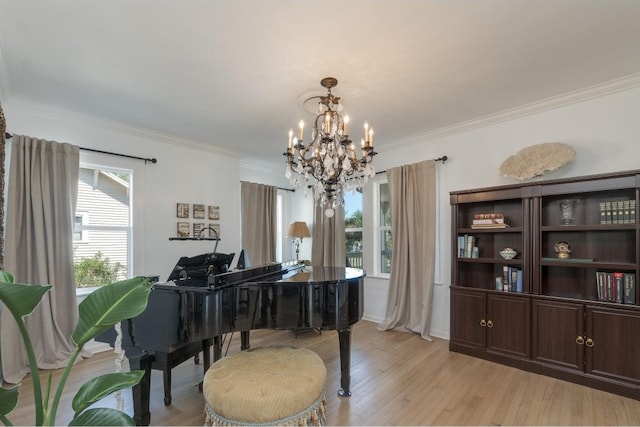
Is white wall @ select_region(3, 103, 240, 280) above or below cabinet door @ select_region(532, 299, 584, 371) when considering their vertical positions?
above

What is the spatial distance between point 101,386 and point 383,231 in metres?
4.00

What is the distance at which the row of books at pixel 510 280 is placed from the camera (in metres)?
3.08

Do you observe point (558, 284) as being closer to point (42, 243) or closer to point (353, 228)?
point (353, 228)

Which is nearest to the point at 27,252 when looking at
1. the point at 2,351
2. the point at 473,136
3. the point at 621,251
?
the point at 2,351

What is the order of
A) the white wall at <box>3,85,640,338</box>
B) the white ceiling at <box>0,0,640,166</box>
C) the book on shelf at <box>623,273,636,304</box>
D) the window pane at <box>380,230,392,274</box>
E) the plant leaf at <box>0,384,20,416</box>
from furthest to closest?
the window pane at <box>380,230,392,274</box>
the white wall at <box>3,85,640,338</box>
the book on shelf at <box>623,273,636,304</box>
the white ceiling at <box>0,0,640,166</box>
the plant leaf at <box>0,384,20,416</box>

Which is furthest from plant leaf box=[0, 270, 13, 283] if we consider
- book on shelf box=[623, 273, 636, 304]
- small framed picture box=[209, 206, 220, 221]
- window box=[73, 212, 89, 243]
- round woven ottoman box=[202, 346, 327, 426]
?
book on shelf box=[623, 273, 636, 304]

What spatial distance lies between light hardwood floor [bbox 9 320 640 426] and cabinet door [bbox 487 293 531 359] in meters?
0.19

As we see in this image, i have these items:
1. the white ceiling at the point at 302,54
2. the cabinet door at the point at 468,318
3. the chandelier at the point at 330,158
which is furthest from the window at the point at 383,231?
the chandelier at the point at 330,158

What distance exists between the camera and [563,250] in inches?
113

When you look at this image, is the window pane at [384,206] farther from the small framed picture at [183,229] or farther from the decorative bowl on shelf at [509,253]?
the small framed picture at [183,229]

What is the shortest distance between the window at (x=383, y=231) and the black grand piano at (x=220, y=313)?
6.82 ft

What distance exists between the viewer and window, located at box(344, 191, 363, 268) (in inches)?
195

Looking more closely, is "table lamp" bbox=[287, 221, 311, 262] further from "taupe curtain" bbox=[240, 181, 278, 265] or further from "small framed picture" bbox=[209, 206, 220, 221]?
"small framed picture" bbox=[209, 206, 220, 221]

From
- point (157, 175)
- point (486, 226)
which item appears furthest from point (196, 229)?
point (486, 226)
